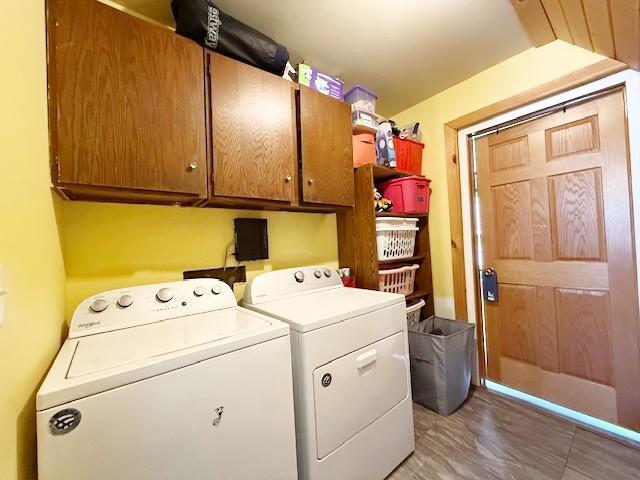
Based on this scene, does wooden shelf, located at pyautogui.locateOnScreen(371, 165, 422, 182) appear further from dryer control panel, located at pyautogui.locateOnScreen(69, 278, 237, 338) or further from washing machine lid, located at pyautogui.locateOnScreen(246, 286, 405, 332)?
dryer control panel, located at pyautogui.locateOnScreen(69, 278, 237, 338)

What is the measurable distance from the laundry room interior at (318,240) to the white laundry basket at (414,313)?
1.2 inches

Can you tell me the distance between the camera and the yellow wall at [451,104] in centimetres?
162

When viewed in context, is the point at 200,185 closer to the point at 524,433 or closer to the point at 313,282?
the point at 313,282

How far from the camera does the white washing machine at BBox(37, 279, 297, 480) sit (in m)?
0.60

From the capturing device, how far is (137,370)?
0.67 meters

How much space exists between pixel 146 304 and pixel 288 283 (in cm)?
69

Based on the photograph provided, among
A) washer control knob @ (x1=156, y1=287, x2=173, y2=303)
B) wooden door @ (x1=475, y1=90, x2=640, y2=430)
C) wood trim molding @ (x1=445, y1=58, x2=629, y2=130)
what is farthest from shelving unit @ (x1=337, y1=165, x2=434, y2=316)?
washer control knob @ (x1=156, y1=287, x2=173, y2=303)

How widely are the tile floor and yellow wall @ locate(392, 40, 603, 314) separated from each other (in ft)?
2.57

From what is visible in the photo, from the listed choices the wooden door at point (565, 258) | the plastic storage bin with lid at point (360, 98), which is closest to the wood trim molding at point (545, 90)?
the wooden door at point (565, 258)

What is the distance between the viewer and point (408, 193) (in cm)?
204

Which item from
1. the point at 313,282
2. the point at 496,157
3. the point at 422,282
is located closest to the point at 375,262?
the point at 313,282

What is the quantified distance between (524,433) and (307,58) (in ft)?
8.74

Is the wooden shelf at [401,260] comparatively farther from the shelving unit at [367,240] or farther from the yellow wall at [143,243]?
the yellow wall at [143,243]

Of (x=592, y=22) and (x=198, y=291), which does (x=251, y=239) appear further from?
(x=592, y=22)
